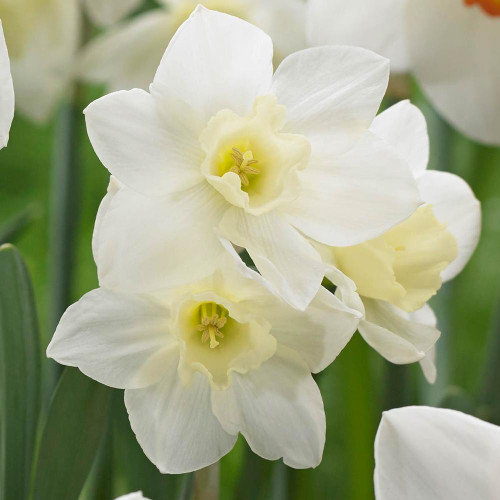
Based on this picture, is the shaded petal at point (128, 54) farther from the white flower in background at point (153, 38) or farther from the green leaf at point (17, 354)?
the green leaf at point (17, 354)

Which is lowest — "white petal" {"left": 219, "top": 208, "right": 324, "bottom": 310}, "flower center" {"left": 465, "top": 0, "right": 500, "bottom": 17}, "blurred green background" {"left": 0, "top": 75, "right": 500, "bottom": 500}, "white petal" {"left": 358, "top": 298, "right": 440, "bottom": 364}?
"blurred green background" {"left": 0, "top": 75, "right": 500, "bottom": 500}

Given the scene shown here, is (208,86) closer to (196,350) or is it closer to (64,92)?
(196,350)

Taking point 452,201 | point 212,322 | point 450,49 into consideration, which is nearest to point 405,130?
point 452,201

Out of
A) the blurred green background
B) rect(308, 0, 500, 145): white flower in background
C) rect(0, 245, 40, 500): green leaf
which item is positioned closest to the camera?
rect(0, 245, 40, 500): green leaf

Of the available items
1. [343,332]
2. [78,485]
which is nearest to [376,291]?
[343,332]

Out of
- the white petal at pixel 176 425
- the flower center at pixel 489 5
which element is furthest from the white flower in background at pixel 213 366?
the flower center at pixel 489 5

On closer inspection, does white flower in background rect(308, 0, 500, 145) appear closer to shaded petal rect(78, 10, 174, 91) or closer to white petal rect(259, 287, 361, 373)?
shaded petal rect(78, 10, 174, 91)

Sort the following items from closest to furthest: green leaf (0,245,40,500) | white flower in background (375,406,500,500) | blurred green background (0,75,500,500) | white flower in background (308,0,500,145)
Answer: white flower in background (375,406,500,500) → green leaf (0,245,40,500) → blurred green background (0,75,500,500) → white flower in background (308,0,500,145)

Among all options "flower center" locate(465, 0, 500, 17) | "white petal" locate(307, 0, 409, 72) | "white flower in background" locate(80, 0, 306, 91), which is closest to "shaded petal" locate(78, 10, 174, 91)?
"white flower in background" locate(80, 0, 306, 91)
